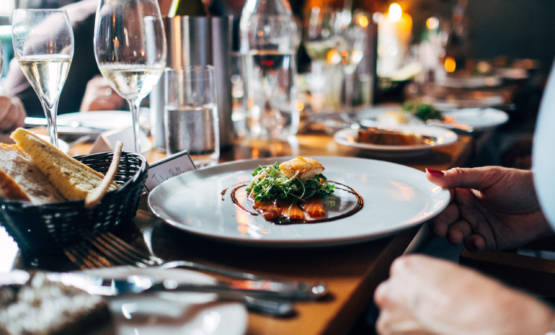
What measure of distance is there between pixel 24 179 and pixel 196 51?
654 mm

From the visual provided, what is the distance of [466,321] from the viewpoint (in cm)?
39

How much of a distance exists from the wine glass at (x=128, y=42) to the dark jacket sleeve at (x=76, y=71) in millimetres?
1222

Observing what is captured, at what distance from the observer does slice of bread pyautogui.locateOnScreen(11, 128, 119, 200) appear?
58 cm

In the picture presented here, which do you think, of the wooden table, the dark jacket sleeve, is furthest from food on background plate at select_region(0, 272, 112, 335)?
the dark jacket sleeve

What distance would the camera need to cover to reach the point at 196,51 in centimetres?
112

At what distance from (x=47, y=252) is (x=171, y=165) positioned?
371mm

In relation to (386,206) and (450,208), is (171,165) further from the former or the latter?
(450,208)

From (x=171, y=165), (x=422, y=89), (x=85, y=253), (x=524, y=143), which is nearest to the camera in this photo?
(x=85, y=253)

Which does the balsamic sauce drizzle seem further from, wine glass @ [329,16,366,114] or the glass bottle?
wine glass @ [329,16,366,114]

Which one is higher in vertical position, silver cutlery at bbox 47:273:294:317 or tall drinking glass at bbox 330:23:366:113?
tall drinking glass at bbox 330:23:366:113

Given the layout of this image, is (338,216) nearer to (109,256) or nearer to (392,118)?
(109,256)

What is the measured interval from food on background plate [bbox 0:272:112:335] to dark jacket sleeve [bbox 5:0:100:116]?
173cm

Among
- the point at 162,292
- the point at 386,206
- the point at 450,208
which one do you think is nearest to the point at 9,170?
the point at 162,292

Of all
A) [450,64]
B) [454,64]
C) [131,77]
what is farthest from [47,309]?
[454,64]
